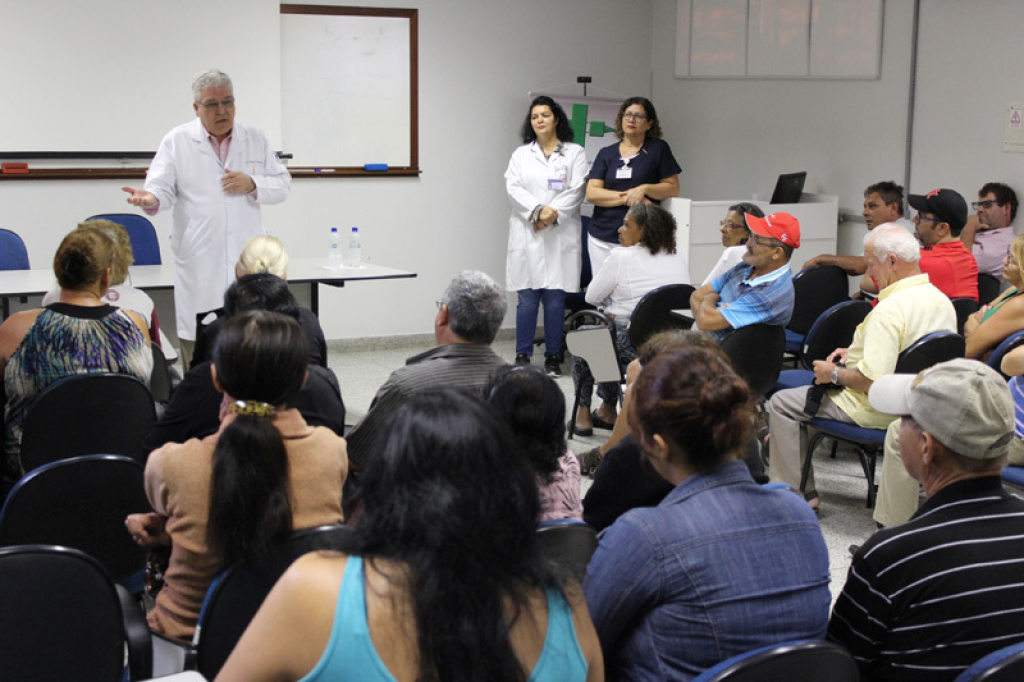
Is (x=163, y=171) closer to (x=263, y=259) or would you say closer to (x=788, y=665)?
(x=263, y=259)

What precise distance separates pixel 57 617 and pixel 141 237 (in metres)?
4.22

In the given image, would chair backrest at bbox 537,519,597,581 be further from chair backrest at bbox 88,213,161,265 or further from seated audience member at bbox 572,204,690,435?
chair backrest at bbox 88,213,161,265

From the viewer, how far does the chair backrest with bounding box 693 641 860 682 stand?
1.43 metres

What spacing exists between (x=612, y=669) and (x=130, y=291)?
10.1 ft

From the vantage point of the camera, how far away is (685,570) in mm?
1525

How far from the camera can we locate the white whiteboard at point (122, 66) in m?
5.94

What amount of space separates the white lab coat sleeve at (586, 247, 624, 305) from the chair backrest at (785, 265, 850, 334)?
93 centimetres

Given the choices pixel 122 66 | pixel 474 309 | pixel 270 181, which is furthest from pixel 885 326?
pixel 122 66

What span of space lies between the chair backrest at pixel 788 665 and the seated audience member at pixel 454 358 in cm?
119

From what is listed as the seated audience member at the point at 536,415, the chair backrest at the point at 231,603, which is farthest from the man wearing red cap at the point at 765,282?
the chair backrest at the point at 231,603

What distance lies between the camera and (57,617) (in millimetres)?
1785

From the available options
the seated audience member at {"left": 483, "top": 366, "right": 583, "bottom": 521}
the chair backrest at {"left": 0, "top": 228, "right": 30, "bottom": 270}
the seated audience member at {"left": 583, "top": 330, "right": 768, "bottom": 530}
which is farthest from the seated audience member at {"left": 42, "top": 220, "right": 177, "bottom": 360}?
the seated audience member at {"left": 583, "top": 330, "right": 768, "bottom": 530}

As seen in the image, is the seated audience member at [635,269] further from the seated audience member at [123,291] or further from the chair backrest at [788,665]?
the chair backrest at [788,665]

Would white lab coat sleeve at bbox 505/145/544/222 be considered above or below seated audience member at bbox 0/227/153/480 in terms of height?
above
